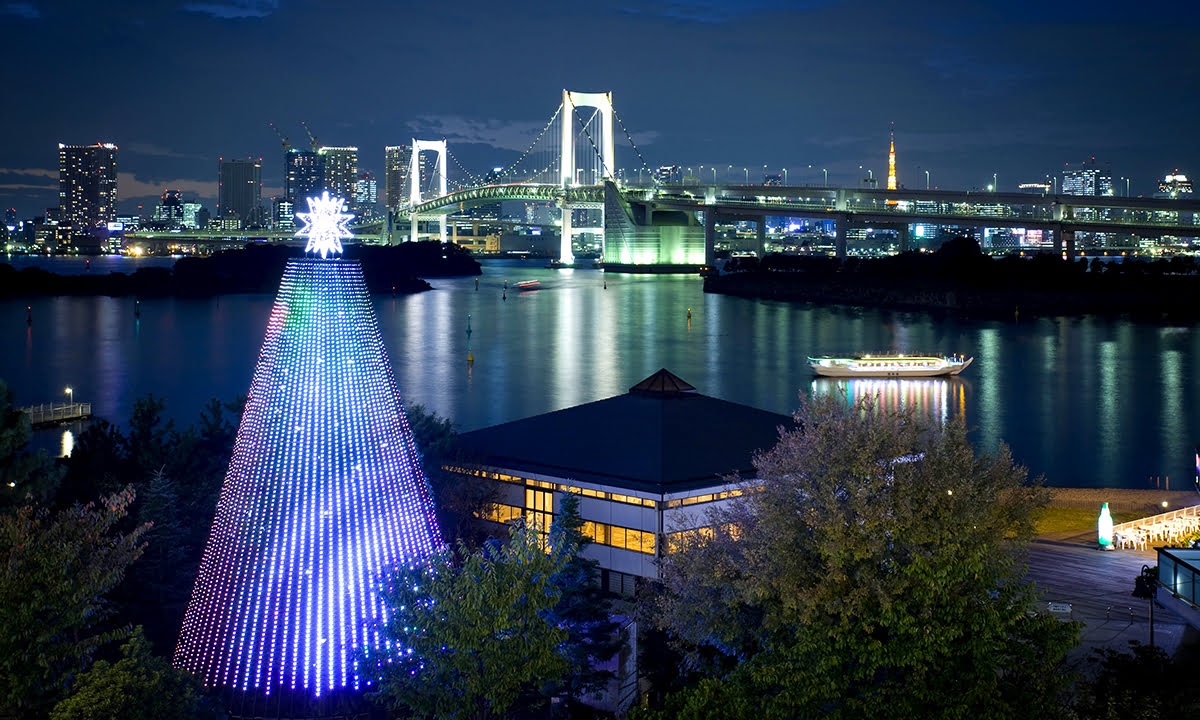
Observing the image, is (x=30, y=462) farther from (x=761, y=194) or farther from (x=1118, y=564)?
(x=761, y=194)

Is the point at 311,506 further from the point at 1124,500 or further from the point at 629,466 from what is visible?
the point at 1124,500

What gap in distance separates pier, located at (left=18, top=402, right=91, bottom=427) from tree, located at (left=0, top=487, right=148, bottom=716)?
15.2m

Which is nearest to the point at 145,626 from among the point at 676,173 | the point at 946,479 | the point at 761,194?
the point at 946,479

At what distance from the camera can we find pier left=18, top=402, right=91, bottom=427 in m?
19.5

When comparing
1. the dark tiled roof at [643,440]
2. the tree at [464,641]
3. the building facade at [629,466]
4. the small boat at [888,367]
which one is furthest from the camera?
the small boat at [888,367]

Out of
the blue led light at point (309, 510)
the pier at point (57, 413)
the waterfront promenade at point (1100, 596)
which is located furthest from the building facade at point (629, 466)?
the pier at point (57, 413)

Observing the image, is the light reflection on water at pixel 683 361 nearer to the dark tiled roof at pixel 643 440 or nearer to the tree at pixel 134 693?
the dark tiled roof at pixel 643 440

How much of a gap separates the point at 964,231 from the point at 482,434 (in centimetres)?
11217

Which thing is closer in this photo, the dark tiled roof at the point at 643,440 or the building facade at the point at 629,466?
the building facade at the point at 629,466

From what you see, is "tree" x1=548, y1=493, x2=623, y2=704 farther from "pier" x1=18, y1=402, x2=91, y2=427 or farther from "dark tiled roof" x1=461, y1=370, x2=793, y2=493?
"pier" x1=18, y1=402, x2=91, y2=427

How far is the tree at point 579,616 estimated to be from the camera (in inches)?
250

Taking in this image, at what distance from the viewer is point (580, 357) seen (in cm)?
3134

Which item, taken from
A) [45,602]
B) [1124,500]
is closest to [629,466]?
[45,602]

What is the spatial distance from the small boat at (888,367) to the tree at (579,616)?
70.1ft
